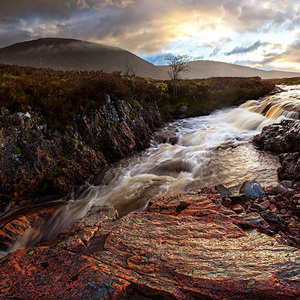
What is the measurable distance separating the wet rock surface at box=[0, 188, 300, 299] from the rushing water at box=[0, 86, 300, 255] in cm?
297

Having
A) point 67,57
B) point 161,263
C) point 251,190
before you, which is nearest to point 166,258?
point 161,263

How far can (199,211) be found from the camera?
531 cm

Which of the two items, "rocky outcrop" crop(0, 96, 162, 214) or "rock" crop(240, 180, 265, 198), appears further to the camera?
"rocky outcrop" crop(0, 96, 162, 214)

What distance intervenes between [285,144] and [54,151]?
13.4m

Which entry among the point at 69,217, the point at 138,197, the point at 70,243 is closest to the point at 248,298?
the point at 70,243

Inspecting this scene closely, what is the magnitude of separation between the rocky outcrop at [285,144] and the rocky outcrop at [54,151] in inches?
369

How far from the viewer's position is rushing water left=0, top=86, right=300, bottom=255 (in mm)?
8430

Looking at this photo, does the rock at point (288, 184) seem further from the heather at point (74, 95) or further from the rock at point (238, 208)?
the heather at point (74, 95)

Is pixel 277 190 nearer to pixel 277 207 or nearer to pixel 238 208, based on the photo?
pixel 277 207

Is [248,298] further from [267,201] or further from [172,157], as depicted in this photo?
[172,157]

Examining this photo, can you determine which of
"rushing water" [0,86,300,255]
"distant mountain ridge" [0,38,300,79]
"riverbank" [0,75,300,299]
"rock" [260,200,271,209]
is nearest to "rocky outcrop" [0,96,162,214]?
"rushing water" [0,86,300,255]

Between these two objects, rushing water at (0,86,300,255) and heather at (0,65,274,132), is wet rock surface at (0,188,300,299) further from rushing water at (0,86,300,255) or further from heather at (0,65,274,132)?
heather at (0,65,274,132)

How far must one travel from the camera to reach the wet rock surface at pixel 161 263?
2795 mm

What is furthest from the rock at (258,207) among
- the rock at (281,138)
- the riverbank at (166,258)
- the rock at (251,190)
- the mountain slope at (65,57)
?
the mountain slope at (65,57)
